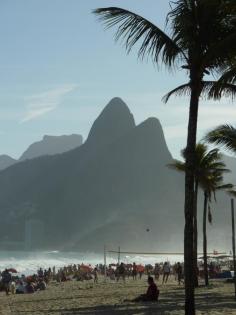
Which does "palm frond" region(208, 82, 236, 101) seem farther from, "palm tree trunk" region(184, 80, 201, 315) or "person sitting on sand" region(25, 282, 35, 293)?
"person sitting on sand" region(25, 282, 35, 293)

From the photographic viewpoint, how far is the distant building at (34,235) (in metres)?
192

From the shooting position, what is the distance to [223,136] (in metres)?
15.8

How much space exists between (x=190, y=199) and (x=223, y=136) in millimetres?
6246

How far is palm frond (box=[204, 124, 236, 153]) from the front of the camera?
15719mm

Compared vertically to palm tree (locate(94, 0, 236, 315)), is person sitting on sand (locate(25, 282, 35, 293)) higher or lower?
lower

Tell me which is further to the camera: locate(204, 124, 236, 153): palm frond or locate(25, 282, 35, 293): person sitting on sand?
locate(25, 282, 35, 293): person sitting on sand

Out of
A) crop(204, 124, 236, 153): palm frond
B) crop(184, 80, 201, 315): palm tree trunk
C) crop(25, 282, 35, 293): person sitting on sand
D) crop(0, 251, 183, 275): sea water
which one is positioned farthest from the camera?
crop(0, 251, 183, 275): sea water

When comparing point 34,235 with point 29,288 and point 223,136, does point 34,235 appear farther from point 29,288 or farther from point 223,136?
point 223,136

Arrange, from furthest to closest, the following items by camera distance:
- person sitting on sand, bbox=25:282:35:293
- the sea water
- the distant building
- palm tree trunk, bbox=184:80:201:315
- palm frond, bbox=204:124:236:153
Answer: the distant building < the sea water < person sitting on sand, bbox=25:282:35:293 < palm frond, bbox=204:124:236:153 < palm tree trunk, bbox=184:80:201:315

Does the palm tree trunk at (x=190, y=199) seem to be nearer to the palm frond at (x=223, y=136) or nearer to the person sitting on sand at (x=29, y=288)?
the palm frond at (x=223, y=136)

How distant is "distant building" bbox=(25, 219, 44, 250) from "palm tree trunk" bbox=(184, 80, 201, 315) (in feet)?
599

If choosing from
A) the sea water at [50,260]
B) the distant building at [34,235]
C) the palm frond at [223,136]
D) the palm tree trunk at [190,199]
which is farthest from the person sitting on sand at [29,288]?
the distant building at [34,235]

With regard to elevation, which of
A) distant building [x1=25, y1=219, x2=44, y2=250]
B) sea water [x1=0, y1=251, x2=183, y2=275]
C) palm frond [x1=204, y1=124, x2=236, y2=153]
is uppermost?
distant building [x1=25, y1=219, x2=44, y2=250]

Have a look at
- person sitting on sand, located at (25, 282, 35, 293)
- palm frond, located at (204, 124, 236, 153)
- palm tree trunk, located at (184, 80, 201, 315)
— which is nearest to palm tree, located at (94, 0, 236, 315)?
palm tree trunk, located at (184, 80, 201, 315)
